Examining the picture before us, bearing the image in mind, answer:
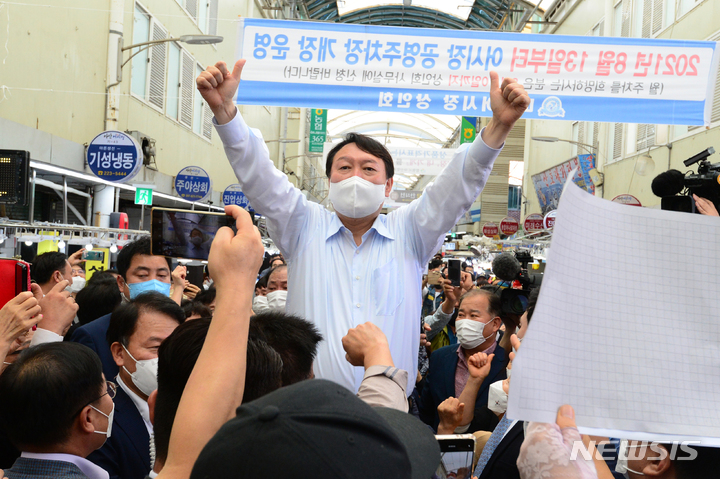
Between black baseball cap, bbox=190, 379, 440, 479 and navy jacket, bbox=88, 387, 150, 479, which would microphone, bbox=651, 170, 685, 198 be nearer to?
black baseball cap, bbox=190, 379, 440, 479

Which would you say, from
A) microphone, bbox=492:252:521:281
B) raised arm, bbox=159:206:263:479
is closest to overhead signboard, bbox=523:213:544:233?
microphone, bbox=492:252:521:281

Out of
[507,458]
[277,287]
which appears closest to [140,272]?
[277,287]

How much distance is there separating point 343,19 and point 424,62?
19.9m

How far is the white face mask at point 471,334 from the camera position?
351cm

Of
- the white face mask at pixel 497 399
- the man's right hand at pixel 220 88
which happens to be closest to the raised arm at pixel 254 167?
the man's right hand at pixel 220 88

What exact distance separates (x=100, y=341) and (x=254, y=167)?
170 cm

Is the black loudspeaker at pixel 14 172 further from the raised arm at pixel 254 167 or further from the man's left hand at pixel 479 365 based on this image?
the man's left hand at pixel 479 365

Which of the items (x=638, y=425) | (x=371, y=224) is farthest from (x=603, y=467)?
(x=371, y=224)

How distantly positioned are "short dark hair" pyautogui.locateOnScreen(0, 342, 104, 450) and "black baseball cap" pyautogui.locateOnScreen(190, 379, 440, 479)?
1.30 meters

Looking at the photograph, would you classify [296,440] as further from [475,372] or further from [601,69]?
[601,69]

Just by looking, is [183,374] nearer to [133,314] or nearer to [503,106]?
[503,106]

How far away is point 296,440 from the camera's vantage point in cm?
79

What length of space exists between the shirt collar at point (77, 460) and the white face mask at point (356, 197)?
1.17 meters

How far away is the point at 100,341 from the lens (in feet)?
10.2
